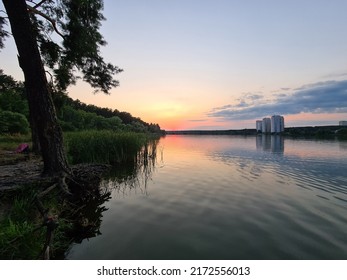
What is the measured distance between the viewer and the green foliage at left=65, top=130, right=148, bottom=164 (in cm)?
1341

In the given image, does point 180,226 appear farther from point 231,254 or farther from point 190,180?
point 190,180

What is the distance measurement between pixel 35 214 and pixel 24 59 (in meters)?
4.56

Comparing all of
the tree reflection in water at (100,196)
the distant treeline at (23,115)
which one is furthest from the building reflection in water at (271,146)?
the tree reflection in water at (100,196)

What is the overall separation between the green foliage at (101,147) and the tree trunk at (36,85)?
510 cm

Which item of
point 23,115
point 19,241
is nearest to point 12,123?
point 23,115

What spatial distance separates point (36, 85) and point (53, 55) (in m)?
5.09

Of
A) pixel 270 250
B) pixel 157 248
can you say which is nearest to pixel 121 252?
pixel 157 248

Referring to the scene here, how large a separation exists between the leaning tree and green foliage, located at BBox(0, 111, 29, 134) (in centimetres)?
1648

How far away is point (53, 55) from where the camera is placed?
10.9 metres

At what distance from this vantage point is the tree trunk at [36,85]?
665 cm

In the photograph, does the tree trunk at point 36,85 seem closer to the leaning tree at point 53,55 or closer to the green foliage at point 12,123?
the leaning tree at point 53,55

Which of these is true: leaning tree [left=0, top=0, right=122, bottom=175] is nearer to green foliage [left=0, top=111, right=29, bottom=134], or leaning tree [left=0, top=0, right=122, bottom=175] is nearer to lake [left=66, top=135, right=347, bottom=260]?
lake [left=66, top=135, right=347, bottom=260]

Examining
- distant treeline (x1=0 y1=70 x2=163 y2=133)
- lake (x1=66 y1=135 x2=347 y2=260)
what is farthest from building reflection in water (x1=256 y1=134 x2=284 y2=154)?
lake (x1=66 y1=135 x2=347 y2=260)

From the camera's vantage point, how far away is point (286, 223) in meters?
6.20
